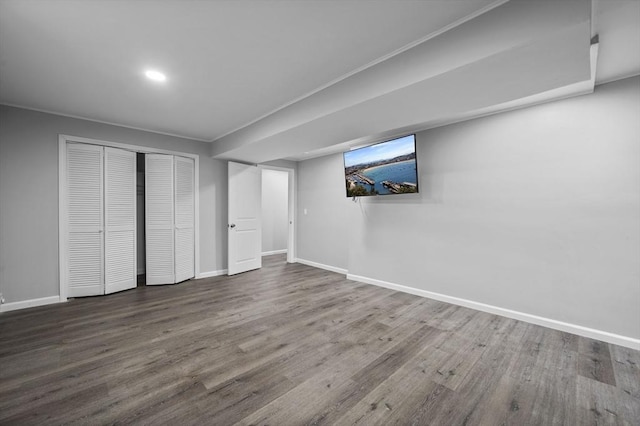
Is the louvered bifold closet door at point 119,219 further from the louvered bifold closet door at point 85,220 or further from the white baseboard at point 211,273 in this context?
the white baseboard at point 211,273

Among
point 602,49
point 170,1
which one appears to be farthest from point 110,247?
point 602,49

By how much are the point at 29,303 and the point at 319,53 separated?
459cm

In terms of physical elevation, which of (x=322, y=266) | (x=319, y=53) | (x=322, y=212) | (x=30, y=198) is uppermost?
(x=319, y=53)

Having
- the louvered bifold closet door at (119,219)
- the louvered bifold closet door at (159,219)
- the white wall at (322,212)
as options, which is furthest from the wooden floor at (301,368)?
the white wall at (322,212)

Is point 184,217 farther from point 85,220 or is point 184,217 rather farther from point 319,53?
point 319,53

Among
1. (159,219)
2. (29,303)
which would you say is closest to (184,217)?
(159,219)

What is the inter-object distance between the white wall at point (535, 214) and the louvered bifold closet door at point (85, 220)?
14.2ft

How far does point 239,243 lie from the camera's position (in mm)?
5164

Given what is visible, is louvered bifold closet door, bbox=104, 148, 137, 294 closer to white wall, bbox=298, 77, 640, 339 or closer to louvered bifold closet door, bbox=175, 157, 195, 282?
louvered bifold closet door, bbox=175, 157, 195, 282

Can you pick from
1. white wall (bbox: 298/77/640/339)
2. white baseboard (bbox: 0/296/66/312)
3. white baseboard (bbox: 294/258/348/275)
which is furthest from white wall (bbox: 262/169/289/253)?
white baseboard (bbox: 0/296/66/312)

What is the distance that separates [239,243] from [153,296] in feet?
5.68

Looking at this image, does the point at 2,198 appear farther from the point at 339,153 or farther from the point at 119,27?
the point at 339,153

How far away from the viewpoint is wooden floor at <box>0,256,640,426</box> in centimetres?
163

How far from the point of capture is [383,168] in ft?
12.7
